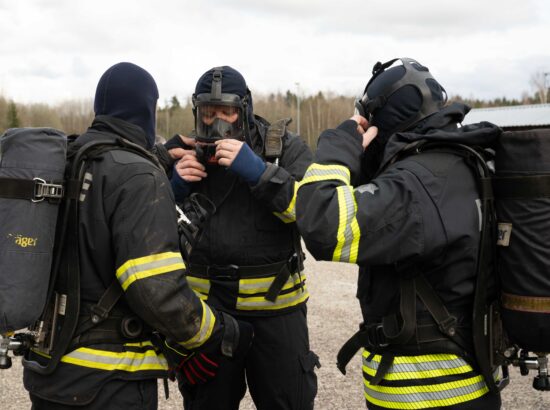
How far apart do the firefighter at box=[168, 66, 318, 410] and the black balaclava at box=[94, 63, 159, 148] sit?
0.62 metres

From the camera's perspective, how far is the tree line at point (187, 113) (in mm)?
58750

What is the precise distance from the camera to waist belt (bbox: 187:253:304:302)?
3326 mm

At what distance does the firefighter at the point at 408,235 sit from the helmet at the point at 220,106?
1.04 meters

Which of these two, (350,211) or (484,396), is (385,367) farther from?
(350,211)

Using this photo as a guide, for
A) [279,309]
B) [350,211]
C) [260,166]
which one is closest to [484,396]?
[350,211]

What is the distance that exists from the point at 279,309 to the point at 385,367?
3.64 ft

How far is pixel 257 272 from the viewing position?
3.35m

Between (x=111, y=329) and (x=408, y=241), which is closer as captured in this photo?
(x=408, y=241)

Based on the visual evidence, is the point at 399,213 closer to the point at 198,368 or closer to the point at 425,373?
the point at 425,373

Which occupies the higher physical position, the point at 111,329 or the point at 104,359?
the point at 111,329

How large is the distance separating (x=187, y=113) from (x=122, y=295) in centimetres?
5990

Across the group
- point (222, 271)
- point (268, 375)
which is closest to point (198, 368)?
point (268, 375)

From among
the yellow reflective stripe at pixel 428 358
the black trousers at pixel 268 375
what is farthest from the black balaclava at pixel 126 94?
the yellow reflective stripe at pixel 428 358

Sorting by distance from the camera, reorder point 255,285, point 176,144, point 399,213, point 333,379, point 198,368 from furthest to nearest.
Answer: point 333,379, point 176,144, point 255,285, point 198,368, point 399,213
